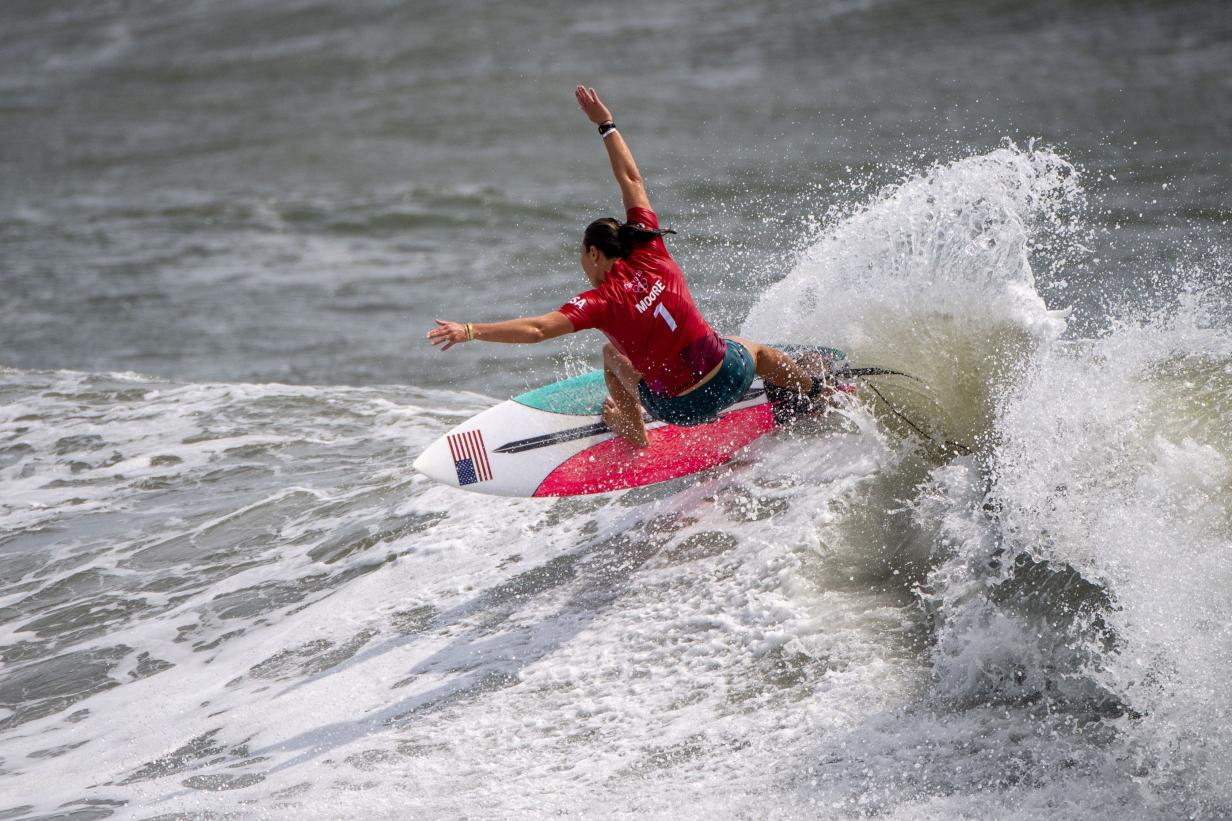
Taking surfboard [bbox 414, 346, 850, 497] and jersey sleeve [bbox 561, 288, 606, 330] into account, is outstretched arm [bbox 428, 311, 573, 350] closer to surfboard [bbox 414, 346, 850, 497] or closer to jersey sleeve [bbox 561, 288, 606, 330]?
jersey sleeve [bbox 561, 288, 606, 330]

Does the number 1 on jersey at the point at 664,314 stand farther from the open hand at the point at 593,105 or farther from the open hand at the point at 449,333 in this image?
the open hand at the point at 593,105

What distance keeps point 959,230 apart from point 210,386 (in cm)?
635

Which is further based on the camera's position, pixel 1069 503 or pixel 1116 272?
pixel 1116 272

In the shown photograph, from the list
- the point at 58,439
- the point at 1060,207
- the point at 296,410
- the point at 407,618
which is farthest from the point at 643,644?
the point at 1060,207

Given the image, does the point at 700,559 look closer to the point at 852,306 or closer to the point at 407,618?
the point at 407,618

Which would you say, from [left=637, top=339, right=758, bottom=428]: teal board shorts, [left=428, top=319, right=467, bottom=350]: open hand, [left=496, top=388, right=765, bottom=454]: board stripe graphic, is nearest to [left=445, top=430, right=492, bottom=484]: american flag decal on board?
[left=496, top=388, right=765, bottom=454]: board stripe graphic

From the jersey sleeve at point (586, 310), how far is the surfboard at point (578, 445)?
1429mm

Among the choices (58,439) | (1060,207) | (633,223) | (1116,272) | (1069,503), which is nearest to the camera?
(1069,503)

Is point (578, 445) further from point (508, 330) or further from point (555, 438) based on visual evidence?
point (508, 330)

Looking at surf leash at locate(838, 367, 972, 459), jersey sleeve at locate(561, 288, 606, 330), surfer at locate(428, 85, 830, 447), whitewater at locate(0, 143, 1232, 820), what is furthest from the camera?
surf leash at locate(838, 367, 972, 459)

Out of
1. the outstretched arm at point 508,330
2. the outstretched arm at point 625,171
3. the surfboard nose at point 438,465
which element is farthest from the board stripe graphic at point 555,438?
the outstretched arm at point 508,330

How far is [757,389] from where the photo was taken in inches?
271

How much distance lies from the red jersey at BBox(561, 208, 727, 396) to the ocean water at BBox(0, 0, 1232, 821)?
35.1 inches

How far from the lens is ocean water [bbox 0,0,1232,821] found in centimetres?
440
